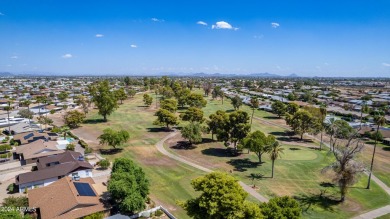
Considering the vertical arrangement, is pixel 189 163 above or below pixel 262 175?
above

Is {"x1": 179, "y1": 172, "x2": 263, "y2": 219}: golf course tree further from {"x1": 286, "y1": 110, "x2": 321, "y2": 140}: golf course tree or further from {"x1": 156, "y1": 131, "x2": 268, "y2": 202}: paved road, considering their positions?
{"x1": 286, "y1": 110, "x2": 321, "y2": 140}: golf course tree

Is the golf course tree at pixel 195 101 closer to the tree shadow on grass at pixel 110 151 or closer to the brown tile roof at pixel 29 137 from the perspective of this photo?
the tree shadow on grass at pixel 110 151

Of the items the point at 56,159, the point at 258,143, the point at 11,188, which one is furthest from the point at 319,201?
the point at 11,188

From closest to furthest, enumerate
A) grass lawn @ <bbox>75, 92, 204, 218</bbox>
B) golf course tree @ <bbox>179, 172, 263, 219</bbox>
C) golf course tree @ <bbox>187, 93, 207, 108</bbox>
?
golf course tree @ <bbox>179, 172, 263, 219</bbox>
grass lawn @ <bbox>75, 92, 204, 218</bbox>
golf course tree @ <bbox>187, 93, 207, 108</bbox>

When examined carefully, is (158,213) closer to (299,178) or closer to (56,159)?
(56,159)

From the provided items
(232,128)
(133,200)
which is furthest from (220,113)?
(133,200)

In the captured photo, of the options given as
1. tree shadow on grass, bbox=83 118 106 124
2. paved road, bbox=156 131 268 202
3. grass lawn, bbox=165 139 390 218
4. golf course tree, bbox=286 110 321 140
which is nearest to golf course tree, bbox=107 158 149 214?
paved road, bbox=156 131 268 202
